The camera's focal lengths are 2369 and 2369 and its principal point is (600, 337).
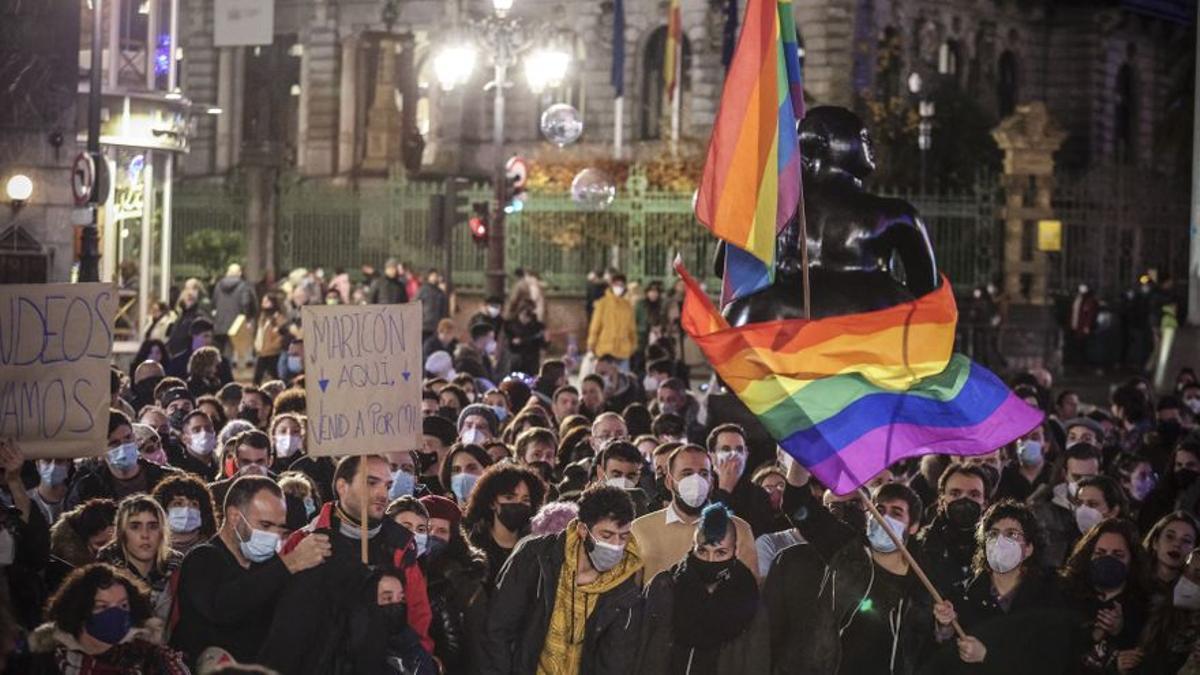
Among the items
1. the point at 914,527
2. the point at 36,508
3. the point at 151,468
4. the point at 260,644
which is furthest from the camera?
the point at 151,468

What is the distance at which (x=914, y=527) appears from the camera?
9227 millimetres

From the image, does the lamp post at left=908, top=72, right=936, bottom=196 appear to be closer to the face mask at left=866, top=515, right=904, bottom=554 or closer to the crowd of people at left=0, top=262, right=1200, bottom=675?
the crowd of people at left=0, top=262, right=1200, bottom=675

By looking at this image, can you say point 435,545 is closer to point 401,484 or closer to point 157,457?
point 401,484

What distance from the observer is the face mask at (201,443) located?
493 inches

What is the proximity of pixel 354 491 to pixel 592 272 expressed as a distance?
27.5m

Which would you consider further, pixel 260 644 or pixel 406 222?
pixel 406 222

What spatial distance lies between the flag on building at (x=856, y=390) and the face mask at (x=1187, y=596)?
944 mm

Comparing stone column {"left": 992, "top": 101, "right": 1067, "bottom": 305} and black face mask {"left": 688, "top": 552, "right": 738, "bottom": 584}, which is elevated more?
stone column {"left": 992, "top": 101, "right": 1067, "bottom": 305}

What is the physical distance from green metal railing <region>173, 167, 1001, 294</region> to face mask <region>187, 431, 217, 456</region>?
22.3 meters

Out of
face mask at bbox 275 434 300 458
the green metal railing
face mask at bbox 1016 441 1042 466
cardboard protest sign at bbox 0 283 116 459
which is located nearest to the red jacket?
cardboard protest sign at bbox 0 283 116 459

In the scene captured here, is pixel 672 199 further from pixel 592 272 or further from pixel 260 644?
pixel 260 644

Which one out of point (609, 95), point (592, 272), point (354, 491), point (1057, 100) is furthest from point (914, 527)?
point (1057, 100)

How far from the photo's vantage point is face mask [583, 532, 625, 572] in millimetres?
8188

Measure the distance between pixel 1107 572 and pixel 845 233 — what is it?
2.63 m
